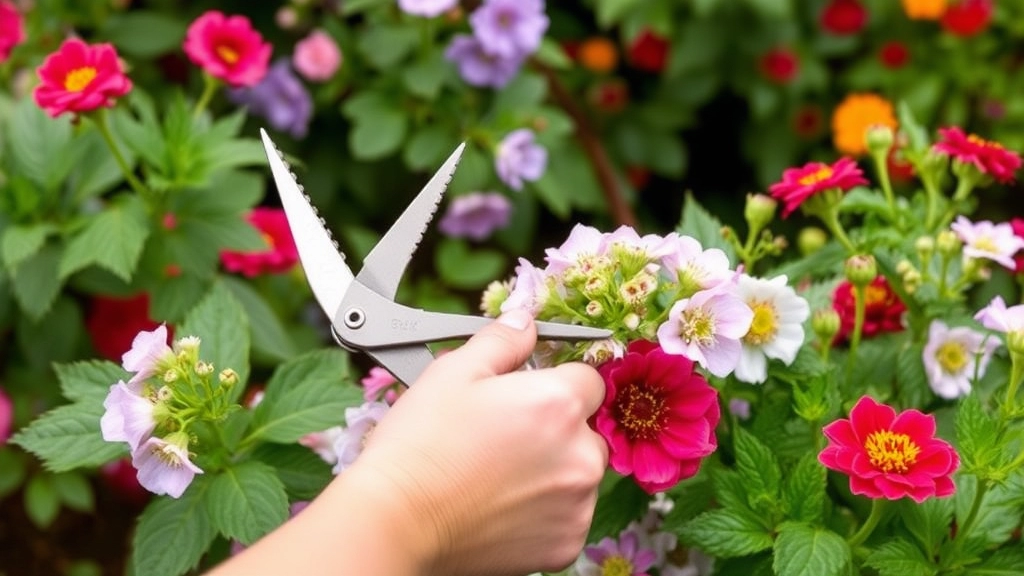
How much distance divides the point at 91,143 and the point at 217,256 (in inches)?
8.3

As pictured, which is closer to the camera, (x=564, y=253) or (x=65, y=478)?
(x=564, y=253)

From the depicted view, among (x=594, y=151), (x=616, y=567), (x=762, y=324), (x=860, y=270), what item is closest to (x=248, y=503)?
(x=616, y=567)

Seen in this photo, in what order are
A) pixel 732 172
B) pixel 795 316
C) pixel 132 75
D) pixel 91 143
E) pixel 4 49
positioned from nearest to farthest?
1. pixel 795 316
2. pixel 91 143
3. pixel 4 49
4. pixel 132 75
5. pixel 732 172

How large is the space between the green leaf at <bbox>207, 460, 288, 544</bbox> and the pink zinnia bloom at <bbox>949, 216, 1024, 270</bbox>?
633 millimetres

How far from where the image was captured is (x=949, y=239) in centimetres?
105

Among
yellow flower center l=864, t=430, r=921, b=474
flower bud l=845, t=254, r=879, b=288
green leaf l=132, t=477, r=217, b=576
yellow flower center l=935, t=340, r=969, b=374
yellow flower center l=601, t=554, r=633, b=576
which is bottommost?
yellow flower center l=601, t=554, r=633, b=576

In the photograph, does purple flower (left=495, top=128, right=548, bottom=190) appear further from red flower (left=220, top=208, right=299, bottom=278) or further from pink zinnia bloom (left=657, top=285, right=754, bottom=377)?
pink zinnia bloom (left=657, top=285, right=754, bottom=377)

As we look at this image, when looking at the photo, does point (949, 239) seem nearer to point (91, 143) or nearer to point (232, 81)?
point (232, 81)

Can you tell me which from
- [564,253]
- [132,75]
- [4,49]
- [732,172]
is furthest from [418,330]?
[732,172]

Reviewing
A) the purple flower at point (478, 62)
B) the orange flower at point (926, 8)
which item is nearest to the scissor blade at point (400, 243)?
the purple flower at point (478, 62)

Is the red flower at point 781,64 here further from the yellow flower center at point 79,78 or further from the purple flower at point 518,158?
the yellow flower center at point 79,78

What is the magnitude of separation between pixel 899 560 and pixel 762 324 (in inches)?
7.9

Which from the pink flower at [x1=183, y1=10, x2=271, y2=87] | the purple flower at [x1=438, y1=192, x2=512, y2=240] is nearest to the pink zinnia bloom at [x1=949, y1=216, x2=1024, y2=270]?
the pink flower at [x1=183, y1=10, x2=271, y2=87]

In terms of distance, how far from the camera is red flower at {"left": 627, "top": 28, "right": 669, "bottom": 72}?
225cm
